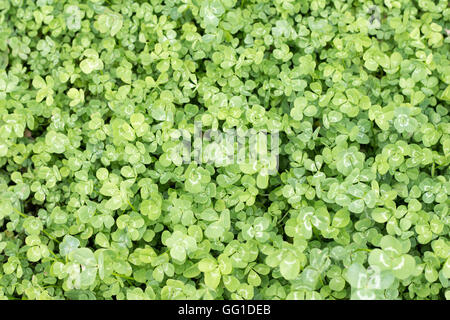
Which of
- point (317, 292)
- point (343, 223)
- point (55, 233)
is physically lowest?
point (55, 233)

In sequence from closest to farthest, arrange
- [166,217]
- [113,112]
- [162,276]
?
[162,276] → [166,217] → [113,112]

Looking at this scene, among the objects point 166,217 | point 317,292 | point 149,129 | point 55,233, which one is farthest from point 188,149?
point 317,292

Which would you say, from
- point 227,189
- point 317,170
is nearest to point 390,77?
point 317,170

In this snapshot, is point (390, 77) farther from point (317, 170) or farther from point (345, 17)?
point (317, 170)

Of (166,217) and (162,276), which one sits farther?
(166,217)
